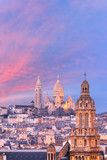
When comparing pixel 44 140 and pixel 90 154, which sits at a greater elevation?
pixel 44 140

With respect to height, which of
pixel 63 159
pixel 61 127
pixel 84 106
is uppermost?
pixel 61 127

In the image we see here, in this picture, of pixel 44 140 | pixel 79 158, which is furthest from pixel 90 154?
pixel 44 140

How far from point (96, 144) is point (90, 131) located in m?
1.00

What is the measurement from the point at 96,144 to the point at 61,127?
472 ft

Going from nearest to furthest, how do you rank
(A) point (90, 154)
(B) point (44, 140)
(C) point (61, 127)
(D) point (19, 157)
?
(A) point (90, 154) → (D) point (19, 157) → (B) point (44, 140) → (C) point (61, 127)

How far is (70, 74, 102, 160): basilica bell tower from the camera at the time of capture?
52844mm

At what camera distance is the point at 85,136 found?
53.0 meters

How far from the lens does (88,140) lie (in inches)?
2087

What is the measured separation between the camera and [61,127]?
7751 inches

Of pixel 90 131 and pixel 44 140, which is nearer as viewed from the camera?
pixel 90 131

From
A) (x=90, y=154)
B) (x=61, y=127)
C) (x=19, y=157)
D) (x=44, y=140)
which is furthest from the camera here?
(x=61, y=127)

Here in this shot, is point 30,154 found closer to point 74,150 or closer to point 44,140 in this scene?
point 74,150

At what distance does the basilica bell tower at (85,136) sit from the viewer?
52844 mm

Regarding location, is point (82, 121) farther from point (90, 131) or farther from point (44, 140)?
point (44, 140)
